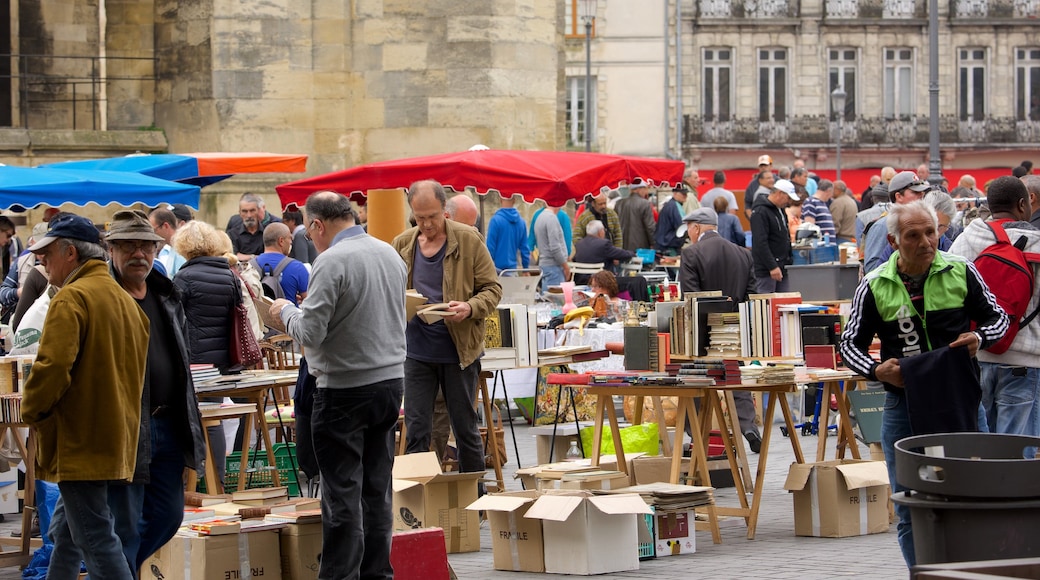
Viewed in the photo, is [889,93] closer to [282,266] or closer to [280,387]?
[282,266]

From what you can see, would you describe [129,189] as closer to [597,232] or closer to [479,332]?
[479,332]

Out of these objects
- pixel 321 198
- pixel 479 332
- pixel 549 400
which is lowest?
pixel 549 400

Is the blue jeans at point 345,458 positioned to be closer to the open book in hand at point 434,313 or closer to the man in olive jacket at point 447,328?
the open book in hand at point 434,313

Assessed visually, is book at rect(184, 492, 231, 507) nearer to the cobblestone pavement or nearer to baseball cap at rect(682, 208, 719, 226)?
the cobblestone pavement

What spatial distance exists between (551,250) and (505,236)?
686 millimetres

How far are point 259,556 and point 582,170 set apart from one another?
6.41 meters

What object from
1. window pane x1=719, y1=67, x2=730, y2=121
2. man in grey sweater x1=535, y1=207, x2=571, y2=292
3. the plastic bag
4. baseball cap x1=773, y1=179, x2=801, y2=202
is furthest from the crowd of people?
window pane x1=719, y1=67, x2=730, y2=121

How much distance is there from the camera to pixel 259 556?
7320mm

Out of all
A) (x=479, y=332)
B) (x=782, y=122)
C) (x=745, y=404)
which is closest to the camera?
(x=479, y=332)

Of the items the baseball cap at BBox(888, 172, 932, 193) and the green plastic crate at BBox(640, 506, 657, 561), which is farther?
the baseball cap at BBox(888, 172, 932, 193)

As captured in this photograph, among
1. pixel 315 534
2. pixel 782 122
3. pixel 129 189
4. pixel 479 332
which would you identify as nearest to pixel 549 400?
pixel 129 189

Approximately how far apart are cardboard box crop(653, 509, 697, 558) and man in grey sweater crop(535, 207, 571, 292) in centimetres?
918

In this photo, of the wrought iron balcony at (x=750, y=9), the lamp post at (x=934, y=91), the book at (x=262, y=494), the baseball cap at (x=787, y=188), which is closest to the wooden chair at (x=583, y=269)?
the baseball cap at (x=787, y=188)

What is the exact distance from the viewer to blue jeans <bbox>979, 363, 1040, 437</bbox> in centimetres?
816
